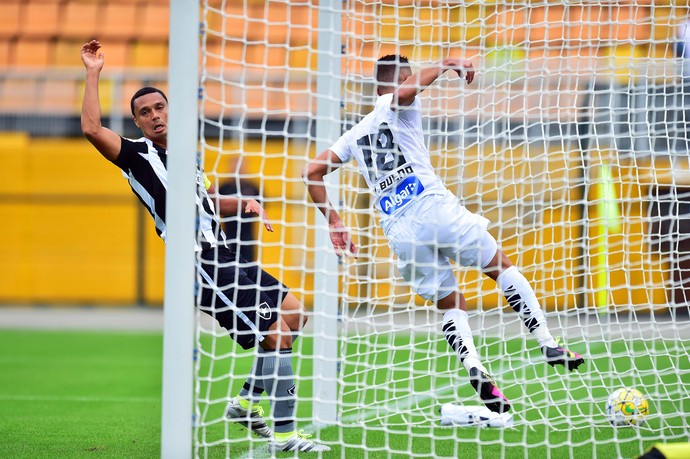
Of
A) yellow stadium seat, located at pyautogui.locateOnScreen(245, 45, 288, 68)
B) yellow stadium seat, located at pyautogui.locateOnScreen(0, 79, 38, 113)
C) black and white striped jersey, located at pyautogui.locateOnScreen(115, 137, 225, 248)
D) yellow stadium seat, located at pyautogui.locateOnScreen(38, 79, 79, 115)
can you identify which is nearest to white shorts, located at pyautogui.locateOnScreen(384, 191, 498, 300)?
black and white striped jersey, located at pyautogui.locateOnScreen(115, 137, 225, 248)

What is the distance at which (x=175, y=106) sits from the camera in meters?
3.83

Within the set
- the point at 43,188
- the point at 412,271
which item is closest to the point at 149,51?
the point at 43,188

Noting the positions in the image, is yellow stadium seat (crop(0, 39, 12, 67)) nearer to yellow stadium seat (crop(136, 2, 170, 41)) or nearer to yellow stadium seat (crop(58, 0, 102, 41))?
yellow stadium seat (crop(58, 0, 102, 41))

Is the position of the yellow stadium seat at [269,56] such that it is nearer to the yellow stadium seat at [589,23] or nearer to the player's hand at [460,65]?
the yellow stadium seat at [589,23]

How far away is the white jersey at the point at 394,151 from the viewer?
4559 mm

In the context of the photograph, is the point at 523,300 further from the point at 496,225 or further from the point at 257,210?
the point at 257,210

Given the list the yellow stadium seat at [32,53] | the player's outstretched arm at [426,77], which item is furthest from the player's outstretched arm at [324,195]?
the yellow stadium seat at [32,53]

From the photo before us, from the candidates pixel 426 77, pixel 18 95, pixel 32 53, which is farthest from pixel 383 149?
pixel 32 53

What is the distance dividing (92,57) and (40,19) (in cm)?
1233

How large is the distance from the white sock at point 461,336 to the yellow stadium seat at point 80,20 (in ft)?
39.2

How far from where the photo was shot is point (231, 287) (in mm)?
4363

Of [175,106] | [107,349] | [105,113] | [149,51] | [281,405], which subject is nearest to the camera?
[175,106]

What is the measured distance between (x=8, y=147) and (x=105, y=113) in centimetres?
156

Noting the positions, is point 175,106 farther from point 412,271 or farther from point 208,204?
point 412,271
